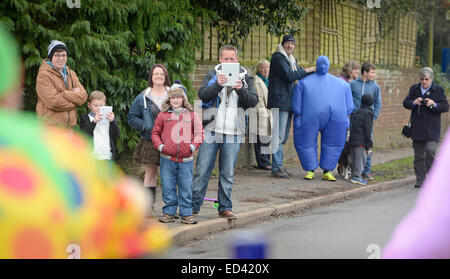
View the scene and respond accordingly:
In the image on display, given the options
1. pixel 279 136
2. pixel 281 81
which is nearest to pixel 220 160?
pixel 281 81

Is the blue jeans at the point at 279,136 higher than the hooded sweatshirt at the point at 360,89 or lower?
lower

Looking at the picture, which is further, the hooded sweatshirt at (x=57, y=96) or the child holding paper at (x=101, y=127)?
the hooded sweatshirt at (x=57, y=96)

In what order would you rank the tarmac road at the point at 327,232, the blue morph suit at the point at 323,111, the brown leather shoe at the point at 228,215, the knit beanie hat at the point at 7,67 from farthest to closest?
the blue morph suit at the point at 323,111 → the brown leather shoe at the point at 228,215 → the tarmac road at the point at 327,232 → the knit beanie hat at the point at 7,67

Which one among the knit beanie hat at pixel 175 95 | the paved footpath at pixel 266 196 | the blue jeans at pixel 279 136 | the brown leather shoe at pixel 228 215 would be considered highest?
the knit beanie hat at pixel 175 95

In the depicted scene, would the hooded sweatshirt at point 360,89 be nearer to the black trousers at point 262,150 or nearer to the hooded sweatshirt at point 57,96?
the black trousers at point 262,150

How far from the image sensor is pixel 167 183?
25.2ft

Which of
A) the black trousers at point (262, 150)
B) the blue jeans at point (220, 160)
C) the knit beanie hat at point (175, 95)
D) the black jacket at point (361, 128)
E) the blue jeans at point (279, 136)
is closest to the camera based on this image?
the knit beanie hat at point (175, 95)

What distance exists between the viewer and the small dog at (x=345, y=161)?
12031 mm

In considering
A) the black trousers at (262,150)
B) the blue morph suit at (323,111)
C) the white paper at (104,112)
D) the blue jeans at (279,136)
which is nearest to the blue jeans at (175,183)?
the white paper at (104,112)

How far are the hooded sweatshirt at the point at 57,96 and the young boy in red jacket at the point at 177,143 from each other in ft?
3.66

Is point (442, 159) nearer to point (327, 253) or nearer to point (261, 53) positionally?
point (327, 253)

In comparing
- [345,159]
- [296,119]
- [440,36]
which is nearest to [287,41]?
[296,119]

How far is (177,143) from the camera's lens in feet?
24.7

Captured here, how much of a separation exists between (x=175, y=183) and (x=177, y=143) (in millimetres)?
519
